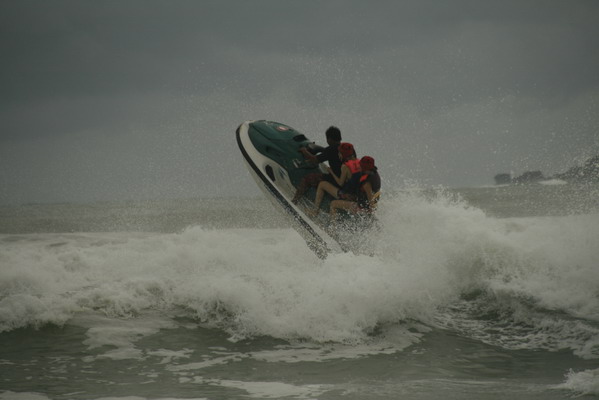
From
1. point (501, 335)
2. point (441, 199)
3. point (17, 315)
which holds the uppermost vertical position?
point (441, 199)

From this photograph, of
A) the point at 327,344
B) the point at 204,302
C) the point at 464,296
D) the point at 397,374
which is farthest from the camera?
the point at 464,296

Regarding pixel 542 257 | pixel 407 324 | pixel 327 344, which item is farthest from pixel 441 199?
pixel 327 344

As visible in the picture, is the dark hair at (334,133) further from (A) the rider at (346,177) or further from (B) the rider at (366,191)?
(B) the rider at (366,191)

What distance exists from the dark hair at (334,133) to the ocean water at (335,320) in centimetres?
128

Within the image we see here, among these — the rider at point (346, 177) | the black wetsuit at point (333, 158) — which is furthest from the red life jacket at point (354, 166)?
the black wetsuit at point (333, 158)

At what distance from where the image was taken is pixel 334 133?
7809mm

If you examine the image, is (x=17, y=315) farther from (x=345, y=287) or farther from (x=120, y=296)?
(x=345, y=287)

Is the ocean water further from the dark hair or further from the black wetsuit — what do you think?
the dark hair

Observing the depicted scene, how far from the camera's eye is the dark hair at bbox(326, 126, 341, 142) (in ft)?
25.6

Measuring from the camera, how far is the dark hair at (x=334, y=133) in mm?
7797

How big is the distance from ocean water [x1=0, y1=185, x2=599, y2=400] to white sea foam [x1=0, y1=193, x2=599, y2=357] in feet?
0.07

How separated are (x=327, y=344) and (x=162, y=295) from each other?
2.37 meters

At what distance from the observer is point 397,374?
15.9 ft

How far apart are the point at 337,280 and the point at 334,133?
2294mm
